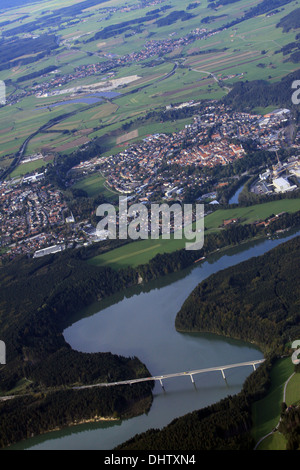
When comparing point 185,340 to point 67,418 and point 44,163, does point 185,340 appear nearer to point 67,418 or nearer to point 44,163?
point 67,418

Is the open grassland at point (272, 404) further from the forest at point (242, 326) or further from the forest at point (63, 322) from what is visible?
the forest at point (63, 322)

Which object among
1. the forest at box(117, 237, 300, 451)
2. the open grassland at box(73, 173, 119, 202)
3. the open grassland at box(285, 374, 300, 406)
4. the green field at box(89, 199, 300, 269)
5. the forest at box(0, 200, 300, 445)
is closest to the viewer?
the forest at box(117, 237, 300, 451)

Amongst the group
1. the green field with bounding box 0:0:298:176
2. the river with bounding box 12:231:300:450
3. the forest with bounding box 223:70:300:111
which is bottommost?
the river with bounding box 12:231:300:450

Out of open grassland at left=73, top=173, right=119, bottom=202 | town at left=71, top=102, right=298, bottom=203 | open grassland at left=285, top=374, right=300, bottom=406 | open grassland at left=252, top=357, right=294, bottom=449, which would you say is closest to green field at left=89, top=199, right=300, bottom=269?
town at left=71, top=102, right=298, bottom=203

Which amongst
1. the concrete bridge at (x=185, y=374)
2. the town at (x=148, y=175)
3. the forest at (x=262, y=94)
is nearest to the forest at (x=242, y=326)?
the concrete bridge at (x=185, y=374)

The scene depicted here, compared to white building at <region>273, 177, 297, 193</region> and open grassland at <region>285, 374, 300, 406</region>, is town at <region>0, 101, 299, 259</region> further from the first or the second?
open grassland at <region>285, 374, 300, 406</region>

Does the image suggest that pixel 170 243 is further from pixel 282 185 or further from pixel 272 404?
pixel 272 404

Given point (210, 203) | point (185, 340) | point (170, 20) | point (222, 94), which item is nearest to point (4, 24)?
point (170, 20)
